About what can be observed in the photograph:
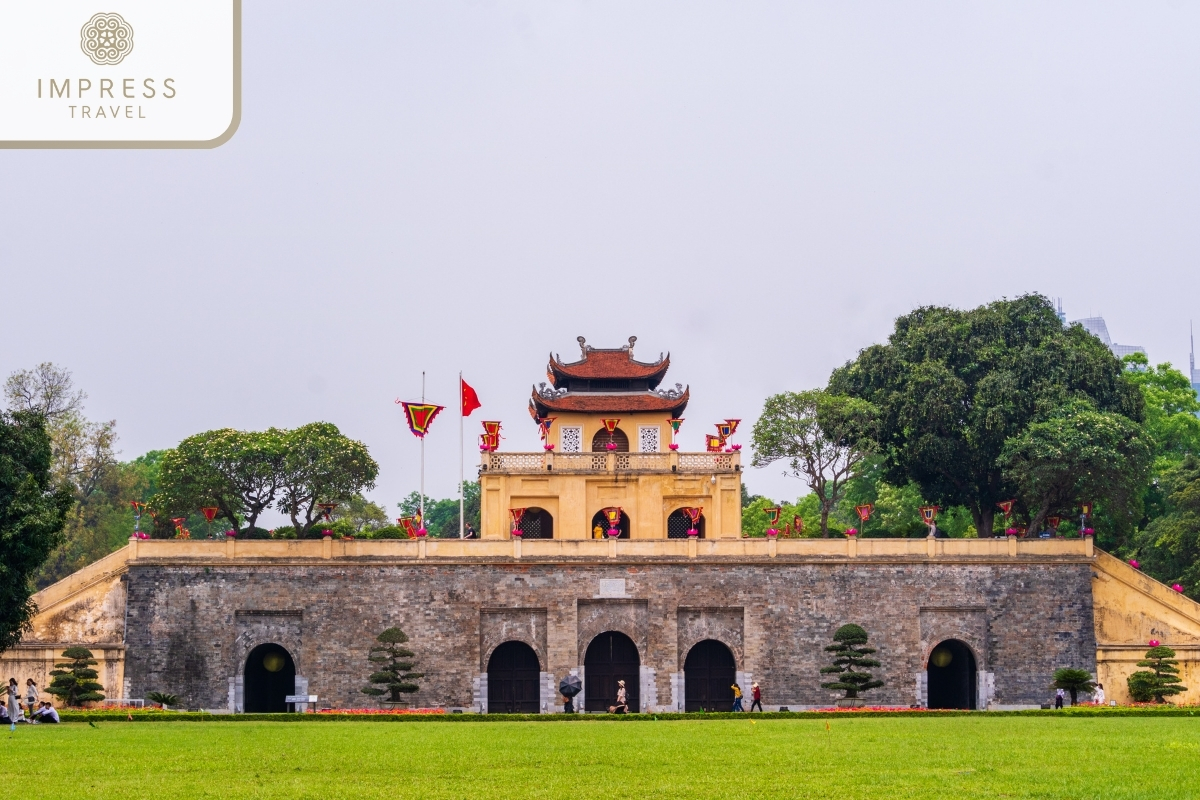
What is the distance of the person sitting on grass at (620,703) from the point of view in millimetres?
43028

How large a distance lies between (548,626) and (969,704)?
528 inches

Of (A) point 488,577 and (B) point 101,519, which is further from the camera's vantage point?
(B) point 101,519

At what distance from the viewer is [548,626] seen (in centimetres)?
4878

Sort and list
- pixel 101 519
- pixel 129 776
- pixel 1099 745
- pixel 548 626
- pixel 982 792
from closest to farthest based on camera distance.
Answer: pixel 982 792 < pixel 129 776 < pixel 1099 745 < pixel 548 626 < pixel 101 519

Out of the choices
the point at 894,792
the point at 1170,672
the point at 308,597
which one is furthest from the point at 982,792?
the point at 308,597

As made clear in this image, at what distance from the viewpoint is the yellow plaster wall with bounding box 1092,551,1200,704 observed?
153 ft

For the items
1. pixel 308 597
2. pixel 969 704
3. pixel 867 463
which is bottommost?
pixel 969 704

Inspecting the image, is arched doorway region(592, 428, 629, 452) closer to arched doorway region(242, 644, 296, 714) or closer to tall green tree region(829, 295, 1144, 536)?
tall green tree region(829, 295, 1144, 536)

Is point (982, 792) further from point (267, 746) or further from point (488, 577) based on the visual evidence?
point (488, 577)

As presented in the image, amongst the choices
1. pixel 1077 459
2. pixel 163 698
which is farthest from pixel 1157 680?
pixel 163 698

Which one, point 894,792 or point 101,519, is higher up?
point 101,519

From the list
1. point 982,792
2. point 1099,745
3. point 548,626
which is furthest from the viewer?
point 548,626

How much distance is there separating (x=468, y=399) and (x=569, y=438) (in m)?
4.25

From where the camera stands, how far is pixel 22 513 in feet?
116
